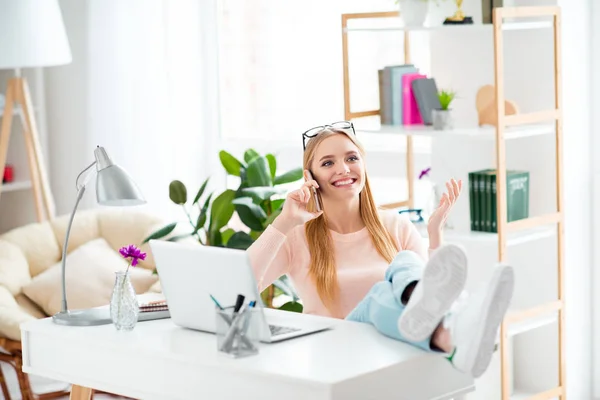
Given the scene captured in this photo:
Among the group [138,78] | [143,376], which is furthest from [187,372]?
[138,78]

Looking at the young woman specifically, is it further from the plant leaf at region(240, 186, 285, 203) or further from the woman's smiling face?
the plant leaf at region(240, 186, 285, 203)

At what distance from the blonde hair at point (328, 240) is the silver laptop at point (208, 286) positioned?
12.3 inches

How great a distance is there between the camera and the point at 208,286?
8.33 feet

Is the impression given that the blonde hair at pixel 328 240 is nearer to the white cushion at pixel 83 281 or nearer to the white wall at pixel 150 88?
the white cushion at pixel 83 281

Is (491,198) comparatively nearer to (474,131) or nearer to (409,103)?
(474,131)

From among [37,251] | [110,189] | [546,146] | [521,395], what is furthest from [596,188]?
[37,251]

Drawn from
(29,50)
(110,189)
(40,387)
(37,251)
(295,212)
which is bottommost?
(40,387)

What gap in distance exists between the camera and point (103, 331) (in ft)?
9.02

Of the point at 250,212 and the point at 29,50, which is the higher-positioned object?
the point at 29,50

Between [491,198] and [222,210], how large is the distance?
1072mm

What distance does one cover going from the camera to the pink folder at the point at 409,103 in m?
4.04

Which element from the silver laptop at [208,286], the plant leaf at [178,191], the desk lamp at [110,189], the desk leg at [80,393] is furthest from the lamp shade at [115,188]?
the plant leaf at [178,191]

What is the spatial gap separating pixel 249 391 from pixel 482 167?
81.1 inches

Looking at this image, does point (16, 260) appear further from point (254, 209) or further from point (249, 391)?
point (249, 391)
